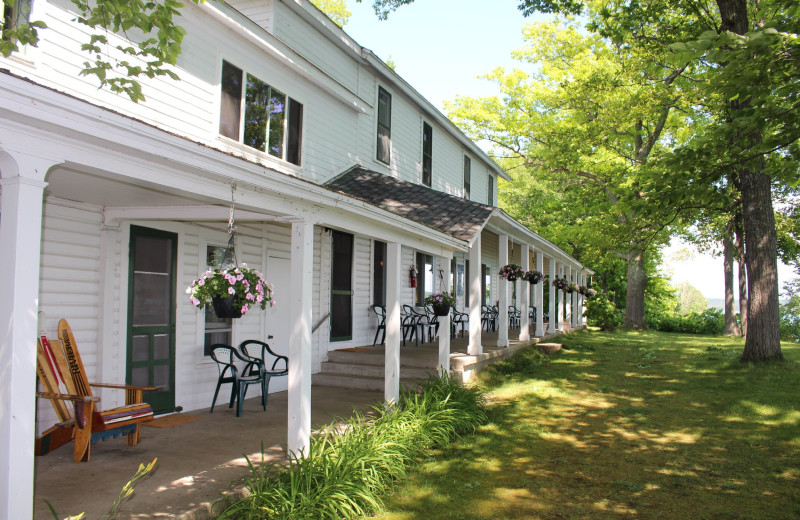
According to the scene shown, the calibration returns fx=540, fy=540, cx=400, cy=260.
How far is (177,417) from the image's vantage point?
6.65 meters

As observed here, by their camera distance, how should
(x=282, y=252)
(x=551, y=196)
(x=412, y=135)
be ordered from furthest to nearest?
1. (x=551, y=196)
2. (x=412, y=135)
3. (x=282, y=252)

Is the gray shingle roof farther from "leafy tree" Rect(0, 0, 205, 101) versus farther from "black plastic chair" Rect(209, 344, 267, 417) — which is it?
"leafy tree" Rect(0, 0, 205, 101)

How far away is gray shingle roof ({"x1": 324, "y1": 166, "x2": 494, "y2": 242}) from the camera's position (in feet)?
30.2

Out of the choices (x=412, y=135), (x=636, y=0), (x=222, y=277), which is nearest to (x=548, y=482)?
(x=222, y=277)

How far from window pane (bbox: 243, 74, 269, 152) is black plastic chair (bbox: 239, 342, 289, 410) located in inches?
114

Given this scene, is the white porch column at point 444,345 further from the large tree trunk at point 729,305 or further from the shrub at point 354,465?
the large tree trunk at point 729,305

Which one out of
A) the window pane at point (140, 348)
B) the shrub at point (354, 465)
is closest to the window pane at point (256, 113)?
the window pane at point (140, 348)

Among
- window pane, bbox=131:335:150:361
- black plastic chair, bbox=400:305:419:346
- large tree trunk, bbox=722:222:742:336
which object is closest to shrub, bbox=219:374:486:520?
window pane, bbox=131:335:150:361

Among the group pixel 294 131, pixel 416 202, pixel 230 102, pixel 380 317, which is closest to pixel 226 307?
pixel 230 102

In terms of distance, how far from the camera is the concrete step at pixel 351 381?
28.9 feet

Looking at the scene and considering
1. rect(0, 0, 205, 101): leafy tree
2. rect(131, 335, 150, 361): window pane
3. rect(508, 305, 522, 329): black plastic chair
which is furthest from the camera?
rect(508, 305, 522, 329): black plastic chair

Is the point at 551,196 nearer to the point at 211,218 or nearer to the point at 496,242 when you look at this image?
the point at 496,242

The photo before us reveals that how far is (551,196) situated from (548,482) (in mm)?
27082

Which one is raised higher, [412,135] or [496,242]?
[412,135]
